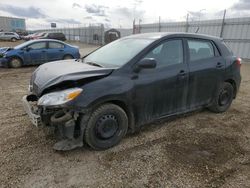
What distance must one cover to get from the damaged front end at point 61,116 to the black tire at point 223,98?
2.96 m

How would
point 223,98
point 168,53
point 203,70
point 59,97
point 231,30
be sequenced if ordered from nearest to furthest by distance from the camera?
point 59,97
point 168,53
point 203,70
point 223,98
point 231,30

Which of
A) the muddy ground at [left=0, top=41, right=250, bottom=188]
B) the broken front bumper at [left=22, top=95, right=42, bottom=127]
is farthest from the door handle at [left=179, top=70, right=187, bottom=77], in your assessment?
the broken front bumper at [left=22, top=95, right=42, bottom=127]

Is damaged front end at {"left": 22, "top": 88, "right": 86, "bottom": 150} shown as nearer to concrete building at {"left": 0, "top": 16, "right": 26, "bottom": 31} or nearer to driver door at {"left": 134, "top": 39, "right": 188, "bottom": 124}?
driver door at {"left": 134, "top": 39, "right": 188, "bottom": 124}

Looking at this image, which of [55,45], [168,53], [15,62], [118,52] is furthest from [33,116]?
[55,45]

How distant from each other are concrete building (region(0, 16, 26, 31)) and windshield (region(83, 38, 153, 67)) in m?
62.3

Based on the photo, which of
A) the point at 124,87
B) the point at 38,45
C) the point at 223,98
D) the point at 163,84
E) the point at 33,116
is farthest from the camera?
the point at 38,45

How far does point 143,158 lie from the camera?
122 inches

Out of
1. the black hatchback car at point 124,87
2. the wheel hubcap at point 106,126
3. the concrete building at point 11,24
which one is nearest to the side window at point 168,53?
the black hatchback car at point 124,87

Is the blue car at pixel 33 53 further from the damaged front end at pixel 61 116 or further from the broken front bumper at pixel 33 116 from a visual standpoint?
the damaged front end at pixel 61 116

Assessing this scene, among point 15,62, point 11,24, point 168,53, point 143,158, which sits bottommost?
point 143,158

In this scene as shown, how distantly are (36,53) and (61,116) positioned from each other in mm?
8598

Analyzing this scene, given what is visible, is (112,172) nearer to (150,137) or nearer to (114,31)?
(150,137)

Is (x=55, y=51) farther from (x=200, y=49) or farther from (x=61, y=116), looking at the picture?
(x=61, y=116)

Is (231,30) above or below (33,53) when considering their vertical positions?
above
